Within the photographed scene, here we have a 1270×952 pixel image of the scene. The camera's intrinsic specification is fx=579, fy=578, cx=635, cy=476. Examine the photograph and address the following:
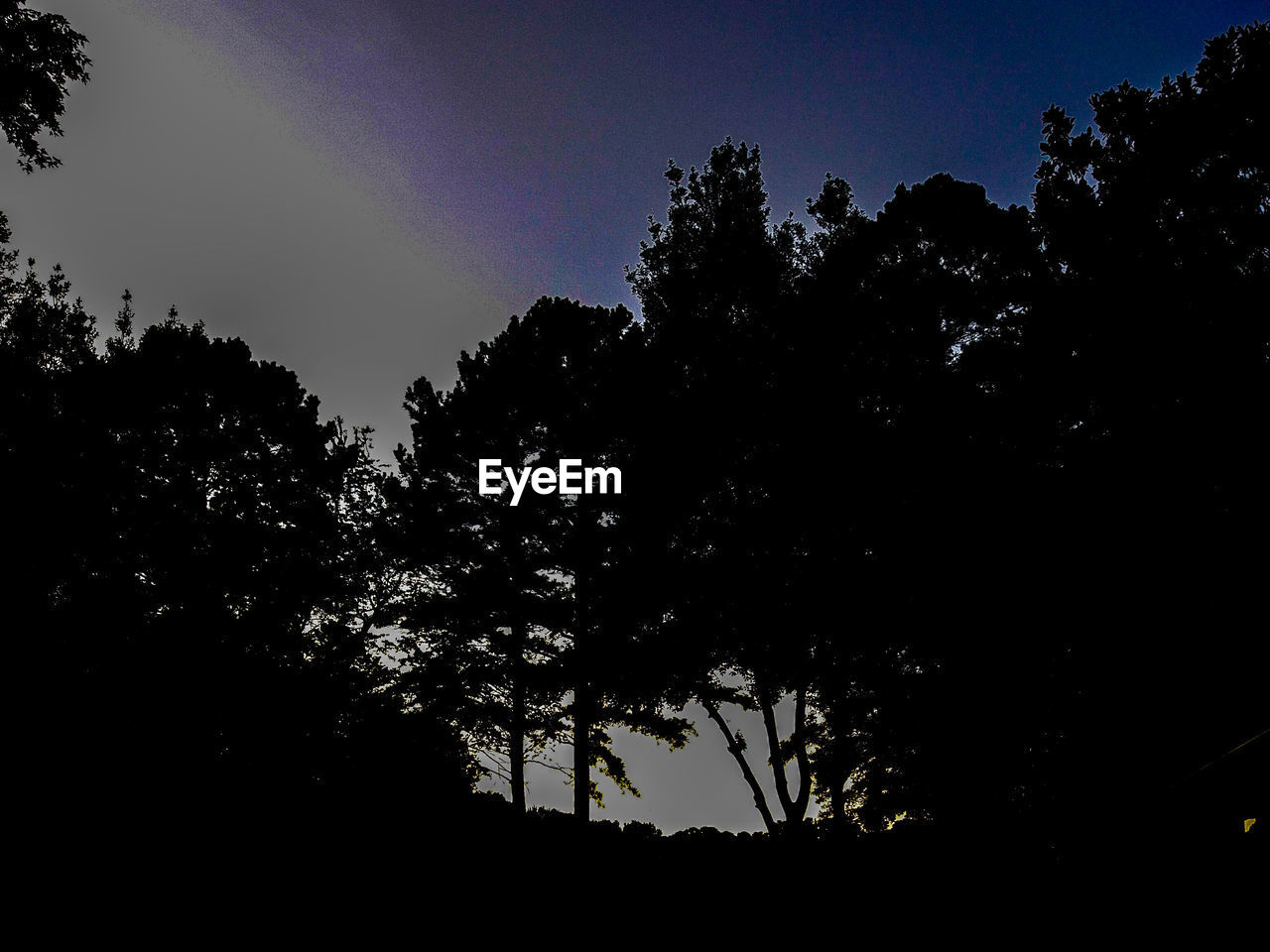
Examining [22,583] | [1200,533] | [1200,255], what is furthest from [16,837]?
[1200,255]

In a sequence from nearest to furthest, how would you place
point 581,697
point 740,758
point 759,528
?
point 759,528 < point 581,697 < point 740,758

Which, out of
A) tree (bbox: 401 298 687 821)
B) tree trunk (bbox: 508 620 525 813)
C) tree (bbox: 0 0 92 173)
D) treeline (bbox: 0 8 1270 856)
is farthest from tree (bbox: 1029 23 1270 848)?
tree (bbox: 0 0 92 173)

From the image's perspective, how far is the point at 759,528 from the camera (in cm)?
1262

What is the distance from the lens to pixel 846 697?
10258 millimetres

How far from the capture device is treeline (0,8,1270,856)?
8.00 m

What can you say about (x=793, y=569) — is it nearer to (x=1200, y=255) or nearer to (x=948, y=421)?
(x=948, y=421)

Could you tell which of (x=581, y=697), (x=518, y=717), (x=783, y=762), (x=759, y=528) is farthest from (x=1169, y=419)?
(x=518, y=717)

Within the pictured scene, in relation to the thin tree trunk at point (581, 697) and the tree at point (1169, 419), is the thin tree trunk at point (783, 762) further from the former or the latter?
the tree at point (1169, 419)

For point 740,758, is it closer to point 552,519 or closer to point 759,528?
point 759,528

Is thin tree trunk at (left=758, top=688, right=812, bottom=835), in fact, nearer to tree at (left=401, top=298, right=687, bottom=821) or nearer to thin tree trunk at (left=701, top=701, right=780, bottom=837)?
thin tree trunk at (left=701, top=701, right=780, bottom=837)

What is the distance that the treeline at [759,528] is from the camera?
8.00 m

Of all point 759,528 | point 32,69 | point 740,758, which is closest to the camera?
point 32,69

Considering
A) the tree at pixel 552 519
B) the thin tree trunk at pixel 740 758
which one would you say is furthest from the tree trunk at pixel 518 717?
the thin tree trunk at pixel 740 758

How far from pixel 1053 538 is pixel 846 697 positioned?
4.22 meters
